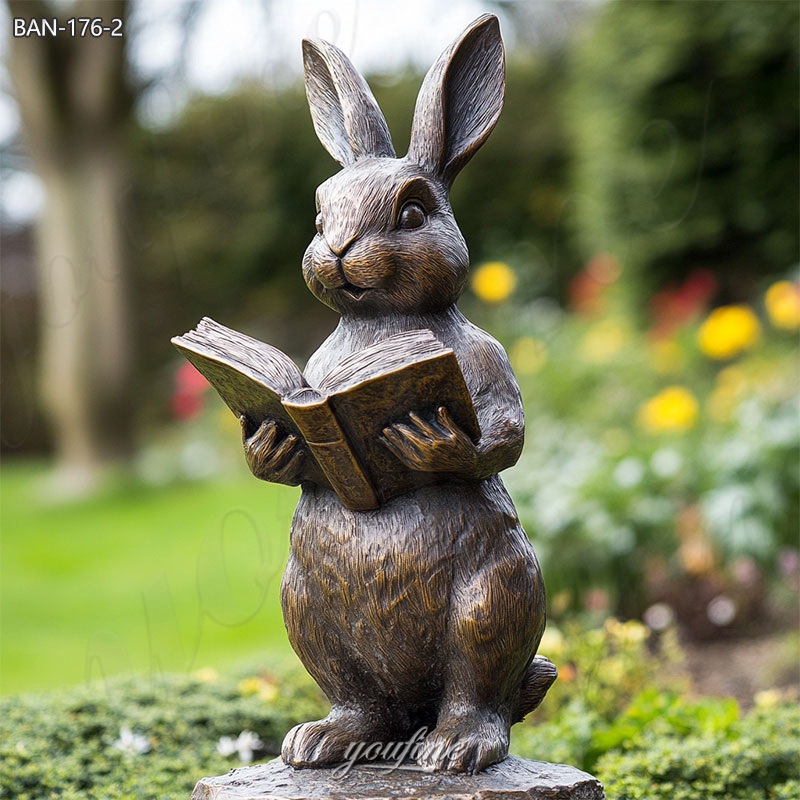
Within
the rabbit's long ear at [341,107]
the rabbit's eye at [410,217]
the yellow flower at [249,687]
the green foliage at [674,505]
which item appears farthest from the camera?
the green foliage at [674,505]

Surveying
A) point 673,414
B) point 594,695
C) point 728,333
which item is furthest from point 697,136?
point 594,695

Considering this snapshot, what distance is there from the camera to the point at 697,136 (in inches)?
375

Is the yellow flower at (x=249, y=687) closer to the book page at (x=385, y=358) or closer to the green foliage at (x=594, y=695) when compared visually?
the green foliage at (x=594, y=695)

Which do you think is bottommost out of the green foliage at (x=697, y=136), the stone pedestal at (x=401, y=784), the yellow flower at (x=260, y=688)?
the yellow flower at (x=260, y=688)

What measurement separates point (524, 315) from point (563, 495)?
4385 mm

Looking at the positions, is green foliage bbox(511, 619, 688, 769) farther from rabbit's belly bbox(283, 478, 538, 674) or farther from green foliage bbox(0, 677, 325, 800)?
rabbit's belly bbox(283, 478, 538, 674)

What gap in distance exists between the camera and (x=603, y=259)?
36.2ft

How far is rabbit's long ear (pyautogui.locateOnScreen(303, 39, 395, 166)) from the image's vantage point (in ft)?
8.71

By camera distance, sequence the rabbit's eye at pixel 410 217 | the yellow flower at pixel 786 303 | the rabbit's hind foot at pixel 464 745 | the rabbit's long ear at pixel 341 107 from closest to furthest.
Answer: the rabbit's hind foot at pixel 464 745 → the rabbit's eye at pixel 410 217 → the rabbit's long ear at pixel 341 107 → the yellow flower at pixel 786 303

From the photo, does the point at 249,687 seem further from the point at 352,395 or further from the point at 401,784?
the point at 352,395

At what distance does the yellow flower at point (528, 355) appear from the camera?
877 centimetres

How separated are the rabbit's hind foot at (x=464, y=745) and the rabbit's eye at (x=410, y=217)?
A: 3.53ft

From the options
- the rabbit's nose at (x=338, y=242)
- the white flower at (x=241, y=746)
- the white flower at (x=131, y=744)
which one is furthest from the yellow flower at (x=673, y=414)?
the rabbit's nose at (x=338, y=242)

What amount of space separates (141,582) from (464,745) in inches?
228
